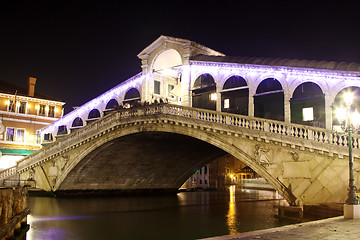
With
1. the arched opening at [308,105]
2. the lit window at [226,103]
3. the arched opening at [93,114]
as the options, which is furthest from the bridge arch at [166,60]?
the arched opening at [308,105]

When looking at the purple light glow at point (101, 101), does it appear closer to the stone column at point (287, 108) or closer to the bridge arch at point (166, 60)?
the bridge arch at point (166, 60)

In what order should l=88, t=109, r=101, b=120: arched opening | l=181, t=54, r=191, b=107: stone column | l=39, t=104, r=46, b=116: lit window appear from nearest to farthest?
l=181, t=54, r=191, b=107: stone column < l=88, t=109, r=101, b=120: arched opening < l=39, t=104, r=46, b=116: lit window

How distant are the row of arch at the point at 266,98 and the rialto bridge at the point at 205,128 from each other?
60mm

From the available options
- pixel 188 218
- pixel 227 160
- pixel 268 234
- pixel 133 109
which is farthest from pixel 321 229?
pixel 227 160

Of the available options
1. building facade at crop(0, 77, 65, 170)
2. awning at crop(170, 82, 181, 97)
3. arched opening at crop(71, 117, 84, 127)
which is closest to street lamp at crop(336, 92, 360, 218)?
awning at crop(170, 82, 181, 97)

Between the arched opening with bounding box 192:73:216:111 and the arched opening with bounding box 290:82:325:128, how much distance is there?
6.08 meters

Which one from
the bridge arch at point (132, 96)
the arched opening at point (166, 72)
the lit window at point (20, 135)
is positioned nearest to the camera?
the arched opening at point (166, 72)

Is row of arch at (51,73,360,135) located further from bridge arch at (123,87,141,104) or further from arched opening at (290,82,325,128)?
bridge arch at (123,87,141,104)

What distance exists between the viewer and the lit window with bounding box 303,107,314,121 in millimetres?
20438

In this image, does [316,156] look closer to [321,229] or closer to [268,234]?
[321,229]

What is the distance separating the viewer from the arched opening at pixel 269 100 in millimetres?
21781

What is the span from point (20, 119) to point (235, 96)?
2700cm

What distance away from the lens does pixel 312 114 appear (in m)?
20.4

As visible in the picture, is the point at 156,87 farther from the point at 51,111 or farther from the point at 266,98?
the point at 51,111
